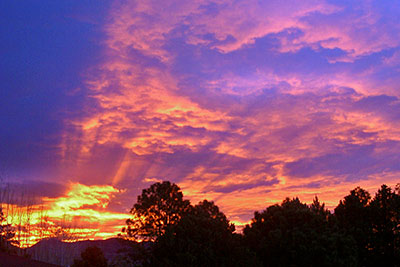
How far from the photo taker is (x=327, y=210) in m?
51.1

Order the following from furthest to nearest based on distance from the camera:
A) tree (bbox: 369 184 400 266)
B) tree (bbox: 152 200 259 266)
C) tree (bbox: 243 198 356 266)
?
tree (bbox: 369 184 400 266)
tree (bbox: 243 198 356 266)
tree (bbox: 152 200 259 266)

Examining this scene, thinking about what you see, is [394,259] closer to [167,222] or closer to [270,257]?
[270,257]

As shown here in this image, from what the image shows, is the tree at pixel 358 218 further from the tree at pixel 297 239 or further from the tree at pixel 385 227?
the tree at pixel 297 239

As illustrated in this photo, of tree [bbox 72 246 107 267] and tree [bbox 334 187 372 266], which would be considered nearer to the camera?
tree [bbox 334 187 372 266]

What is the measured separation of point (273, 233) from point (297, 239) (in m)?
2.65

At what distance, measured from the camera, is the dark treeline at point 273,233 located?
121ft

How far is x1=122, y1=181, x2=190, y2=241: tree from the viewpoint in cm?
4584

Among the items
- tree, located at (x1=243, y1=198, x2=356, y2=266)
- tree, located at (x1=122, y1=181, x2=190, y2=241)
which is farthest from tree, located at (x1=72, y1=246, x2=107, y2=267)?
tree, located at (x1=243, y1=198, x2=356, y2=266)

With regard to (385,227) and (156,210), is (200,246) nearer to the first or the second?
(156,210)

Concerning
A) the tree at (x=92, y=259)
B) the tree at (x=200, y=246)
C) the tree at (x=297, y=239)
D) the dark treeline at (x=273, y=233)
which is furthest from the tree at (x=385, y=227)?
the tree at (x=92, y=259)

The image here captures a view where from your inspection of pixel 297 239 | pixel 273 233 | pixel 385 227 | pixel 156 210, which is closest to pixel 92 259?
pixel 156 210

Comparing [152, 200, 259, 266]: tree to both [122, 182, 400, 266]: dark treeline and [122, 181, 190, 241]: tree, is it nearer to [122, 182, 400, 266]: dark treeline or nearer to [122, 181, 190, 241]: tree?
[122, 182, 400, 266]: dark treeline

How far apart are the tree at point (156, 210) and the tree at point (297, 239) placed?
8.99 m

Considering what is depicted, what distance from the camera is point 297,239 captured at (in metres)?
43.1
